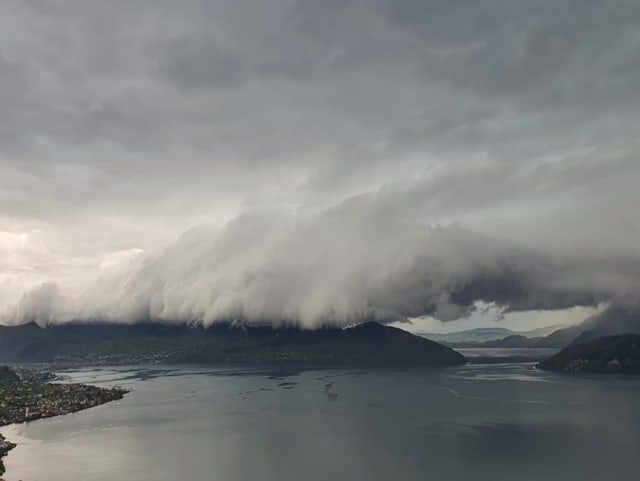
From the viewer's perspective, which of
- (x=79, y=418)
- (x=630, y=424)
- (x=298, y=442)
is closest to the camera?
(x=298, y=442)

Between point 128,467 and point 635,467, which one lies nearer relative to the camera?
point 635,467

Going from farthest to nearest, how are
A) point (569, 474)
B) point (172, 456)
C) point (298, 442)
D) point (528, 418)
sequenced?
point (528, 418)
point (298, 442)
point (172, 456)
point (569, 474)

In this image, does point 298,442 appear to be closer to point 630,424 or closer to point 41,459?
point 41,459

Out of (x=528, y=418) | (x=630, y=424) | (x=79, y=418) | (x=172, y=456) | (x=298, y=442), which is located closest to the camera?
(x=172, y=456)

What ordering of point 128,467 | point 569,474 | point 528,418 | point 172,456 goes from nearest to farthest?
1. point 569,474
2. point 128,467
3. point 172,456
4. point 528,418

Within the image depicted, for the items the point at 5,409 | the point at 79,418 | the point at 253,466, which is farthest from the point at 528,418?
the point at 5,409

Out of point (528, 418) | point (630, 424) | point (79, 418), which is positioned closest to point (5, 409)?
point (79, 418)

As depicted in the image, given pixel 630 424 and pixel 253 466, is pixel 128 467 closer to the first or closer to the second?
pixel 253 466

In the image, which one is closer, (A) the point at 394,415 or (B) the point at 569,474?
(B) the point at 569,474
